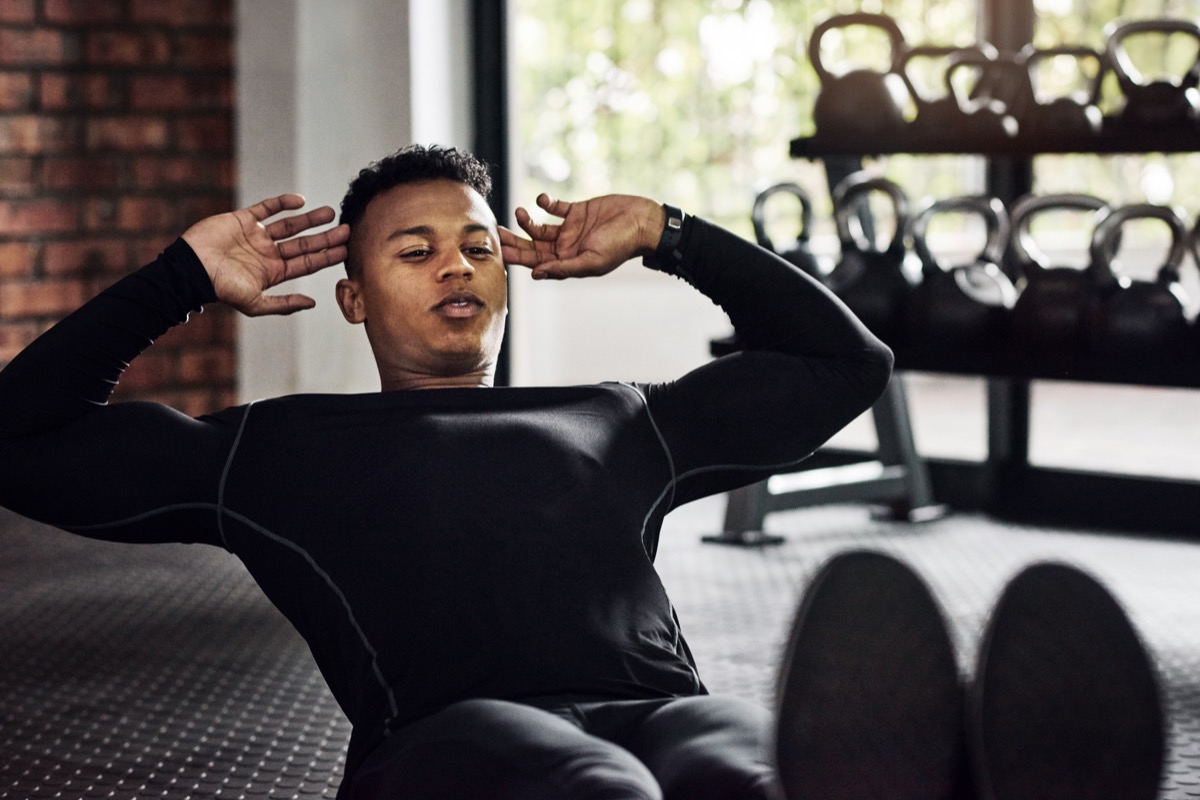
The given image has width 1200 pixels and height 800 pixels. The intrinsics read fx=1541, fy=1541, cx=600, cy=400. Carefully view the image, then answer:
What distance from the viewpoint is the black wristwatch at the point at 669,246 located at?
1700mm

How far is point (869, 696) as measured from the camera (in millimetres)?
1074

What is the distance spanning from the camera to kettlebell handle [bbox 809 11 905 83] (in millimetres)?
3232

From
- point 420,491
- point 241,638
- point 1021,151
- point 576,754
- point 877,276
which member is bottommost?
point 241,638

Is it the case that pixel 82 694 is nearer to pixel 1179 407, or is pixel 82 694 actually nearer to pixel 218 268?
pixel 218 268

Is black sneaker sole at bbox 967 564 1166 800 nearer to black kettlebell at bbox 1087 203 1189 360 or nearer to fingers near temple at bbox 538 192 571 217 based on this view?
fingers near temple at bbox 538 192 571 217

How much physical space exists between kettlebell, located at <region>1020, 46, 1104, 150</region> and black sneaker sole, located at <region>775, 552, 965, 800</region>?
2308mm

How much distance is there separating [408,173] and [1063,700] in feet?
2.98

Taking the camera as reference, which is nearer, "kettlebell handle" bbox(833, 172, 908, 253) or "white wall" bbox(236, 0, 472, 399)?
"kettlebell handle" bbox(833, 172, 908, 253)

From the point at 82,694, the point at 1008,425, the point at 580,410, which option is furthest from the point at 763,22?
the point at 580,410

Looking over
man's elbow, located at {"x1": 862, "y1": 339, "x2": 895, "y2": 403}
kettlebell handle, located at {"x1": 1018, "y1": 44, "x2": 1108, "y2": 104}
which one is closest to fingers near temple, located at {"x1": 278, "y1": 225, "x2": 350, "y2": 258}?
man's elbow, located at {"x1": 862, "y1": 339, "x2": 895, "y2": 403}

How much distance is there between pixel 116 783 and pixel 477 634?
88 cm

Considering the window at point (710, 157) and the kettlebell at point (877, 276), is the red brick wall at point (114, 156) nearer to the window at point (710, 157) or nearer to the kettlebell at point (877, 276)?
the window at point (710, 157)

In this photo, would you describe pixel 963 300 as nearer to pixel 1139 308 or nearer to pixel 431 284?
pixel 1139 308

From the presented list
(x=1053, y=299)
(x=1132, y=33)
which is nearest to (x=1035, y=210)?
(x=1053, y=299)
